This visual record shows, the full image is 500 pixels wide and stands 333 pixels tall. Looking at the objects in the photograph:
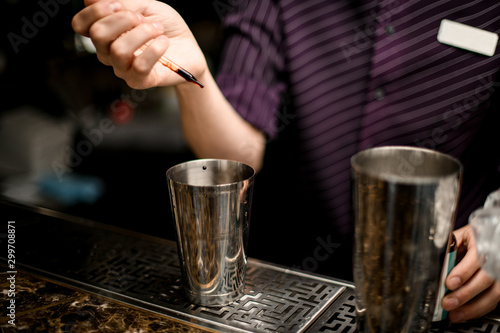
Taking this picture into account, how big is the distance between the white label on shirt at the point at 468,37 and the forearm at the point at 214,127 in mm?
694

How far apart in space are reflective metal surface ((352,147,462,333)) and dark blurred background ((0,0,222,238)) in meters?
Result: 2.39

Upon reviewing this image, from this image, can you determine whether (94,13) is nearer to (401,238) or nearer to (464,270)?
(401,238)

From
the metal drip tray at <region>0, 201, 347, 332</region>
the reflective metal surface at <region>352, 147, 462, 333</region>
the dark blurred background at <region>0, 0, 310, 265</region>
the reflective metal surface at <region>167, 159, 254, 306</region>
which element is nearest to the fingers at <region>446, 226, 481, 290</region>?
the reflective metal surface at <region>352, 147, 462, 333</region>

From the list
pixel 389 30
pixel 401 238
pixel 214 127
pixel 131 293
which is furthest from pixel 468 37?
pixel 131 293

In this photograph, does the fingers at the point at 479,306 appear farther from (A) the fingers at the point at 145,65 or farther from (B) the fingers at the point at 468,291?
(A) the fingers at the point at 145,65

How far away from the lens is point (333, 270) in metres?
Answer: 1.88

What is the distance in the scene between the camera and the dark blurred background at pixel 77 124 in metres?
3.19

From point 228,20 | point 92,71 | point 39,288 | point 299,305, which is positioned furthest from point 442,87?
point 92,71

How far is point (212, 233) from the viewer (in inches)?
38.0

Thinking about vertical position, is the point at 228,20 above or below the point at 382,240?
above

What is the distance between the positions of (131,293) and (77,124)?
2649mm

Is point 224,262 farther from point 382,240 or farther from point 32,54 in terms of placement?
point 32,54

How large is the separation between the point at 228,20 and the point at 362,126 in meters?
0.62

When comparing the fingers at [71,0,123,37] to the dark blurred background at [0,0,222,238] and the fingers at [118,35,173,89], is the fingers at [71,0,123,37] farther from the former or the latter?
the dark blurred background at [0,0,222,238]
